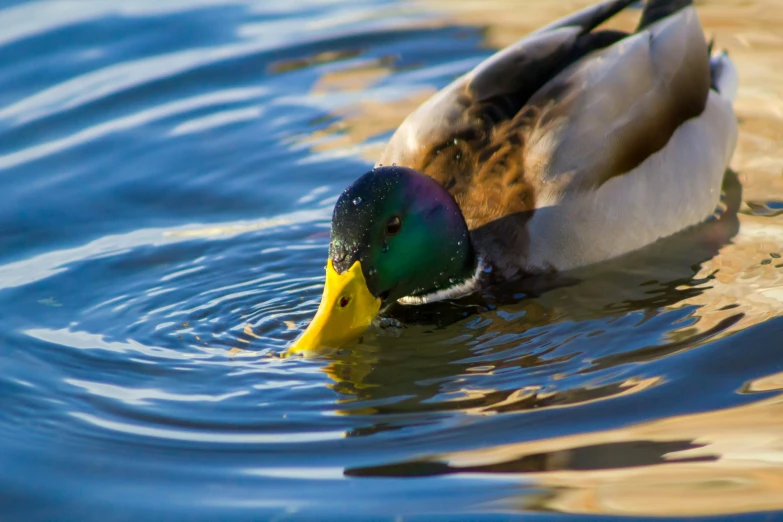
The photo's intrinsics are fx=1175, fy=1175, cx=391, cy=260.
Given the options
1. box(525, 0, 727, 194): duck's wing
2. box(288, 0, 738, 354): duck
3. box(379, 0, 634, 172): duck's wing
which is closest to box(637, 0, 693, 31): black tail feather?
box(525, 0, 727, 194): duck's wing

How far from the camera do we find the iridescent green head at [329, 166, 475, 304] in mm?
4867

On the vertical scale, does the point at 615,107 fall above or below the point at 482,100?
below

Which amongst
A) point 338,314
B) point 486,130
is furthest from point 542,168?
point 338,314

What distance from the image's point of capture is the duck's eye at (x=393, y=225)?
16.5 feet

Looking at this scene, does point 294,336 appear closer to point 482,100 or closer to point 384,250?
point 384,250

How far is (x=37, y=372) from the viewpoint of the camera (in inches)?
190

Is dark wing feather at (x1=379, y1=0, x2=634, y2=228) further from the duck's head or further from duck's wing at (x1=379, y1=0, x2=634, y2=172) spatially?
the duck's head

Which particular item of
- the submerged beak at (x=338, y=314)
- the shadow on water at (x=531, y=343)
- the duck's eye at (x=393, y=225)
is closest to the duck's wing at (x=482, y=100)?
the duck's eye at (x=393, y=225)

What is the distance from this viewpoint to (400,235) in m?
5.12

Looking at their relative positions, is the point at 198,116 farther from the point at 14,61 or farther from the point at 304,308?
the point at 304,308

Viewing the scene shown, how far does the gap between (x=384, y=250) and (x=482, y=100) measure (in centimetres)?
119

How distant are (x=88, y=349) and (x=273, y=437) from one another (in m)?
1.22

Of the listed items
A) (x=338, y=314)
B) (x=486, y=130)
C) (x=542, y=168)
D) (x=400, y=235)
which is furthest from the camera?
(x=486, y=130)

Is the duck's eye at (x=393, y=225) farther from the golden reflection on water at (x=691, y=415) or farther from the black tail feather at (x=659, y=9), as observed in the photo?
the black tail feather at (x=659, y=9)
